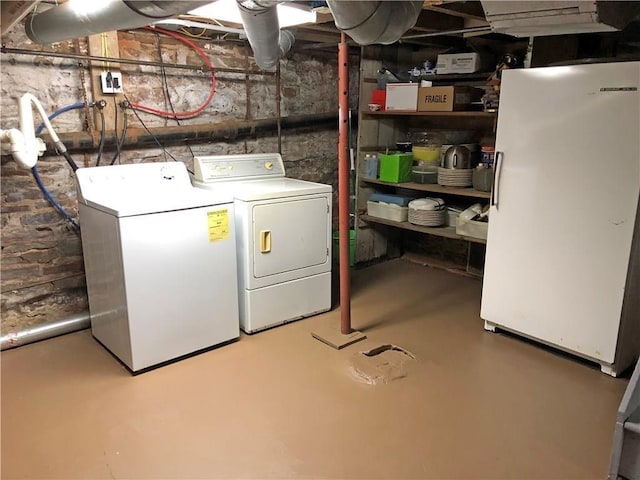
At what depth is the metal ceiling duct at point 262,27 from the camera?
2197 millimetres

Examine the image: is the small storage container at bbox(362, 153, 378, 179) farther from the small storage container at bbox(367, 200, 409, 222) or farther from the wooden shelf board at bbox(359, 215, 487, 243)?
the wooden shelf board at bbox(359, 215, 487, 243)

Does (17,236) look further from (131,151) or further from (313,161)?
(313,161)

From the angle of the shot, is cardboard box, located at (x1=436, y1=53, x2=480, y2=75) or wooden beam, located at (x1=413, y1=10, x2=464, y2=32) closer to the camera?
wooden beam, located at (x1=413, y1=10, x2=464, y2=32)

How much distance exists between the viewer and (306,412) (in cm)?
236

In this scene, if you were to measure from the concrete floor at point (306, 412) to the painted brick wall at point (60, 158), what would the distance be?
341 mm

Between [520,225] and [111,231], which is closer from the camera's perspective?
[111,231]

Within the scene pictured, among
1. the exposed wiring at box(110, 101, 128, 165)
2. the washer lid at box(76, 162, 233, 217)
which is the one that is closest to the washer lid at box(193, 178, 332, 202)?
the washer lid at box(76, 162, 233, 217)

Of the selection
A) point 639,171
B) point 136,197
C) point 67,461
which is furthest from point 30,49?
point 639,171

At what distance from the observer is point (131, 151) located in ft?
10.9

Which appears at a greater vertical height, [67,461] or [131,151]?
[131,151]

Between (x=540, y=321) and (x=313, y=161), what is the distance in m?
2.38

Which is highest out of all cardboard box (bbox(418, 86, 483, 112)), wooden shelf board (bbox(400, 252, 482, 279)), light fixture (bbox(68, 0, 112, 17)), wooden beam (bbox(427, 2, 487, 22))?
wooden beam (bbox(427, 2, 487, 22))

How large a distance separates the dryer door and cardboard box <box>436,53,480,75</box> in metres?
1.56

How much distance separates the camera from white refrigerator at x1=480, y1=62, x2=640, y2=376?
2.47 meters
